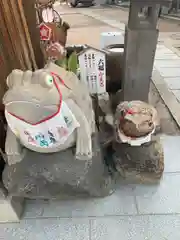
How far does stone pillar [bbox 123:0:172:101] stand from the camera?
38.0 inches

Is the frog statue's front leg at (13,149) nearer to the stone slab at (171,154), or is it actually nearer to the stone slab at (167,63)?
the stone slab at (171,154)

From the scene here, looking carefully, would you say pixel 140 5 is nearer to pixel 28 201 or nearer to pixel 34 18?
pixel 34 18

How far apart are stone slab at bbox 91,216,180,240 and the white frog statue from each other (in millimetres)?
273

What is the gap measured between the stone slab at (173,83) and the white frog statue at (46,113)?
1145mm

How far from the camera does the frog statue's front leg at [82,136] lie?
0.72 metres

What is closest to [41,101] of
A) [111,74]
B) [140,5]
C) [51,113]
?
[51,113]

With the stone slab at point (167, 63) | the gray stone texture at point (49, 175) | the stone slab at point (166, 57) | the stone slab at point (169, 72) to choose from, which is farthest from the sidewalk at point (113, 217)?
Answer: the stone slab at point (166, 57)

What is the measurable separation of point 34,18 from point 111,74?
638mm

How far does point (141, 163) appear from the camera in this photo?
92 centimetres

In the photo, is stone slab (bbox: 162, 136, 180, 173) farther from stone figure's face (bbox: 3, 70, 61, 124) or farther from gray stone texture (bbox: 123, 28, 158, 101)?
stone figure's face (bbox: 3, 70, 61, 124)

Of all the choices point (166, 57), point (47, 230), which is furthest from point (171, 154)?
point (166, 57)

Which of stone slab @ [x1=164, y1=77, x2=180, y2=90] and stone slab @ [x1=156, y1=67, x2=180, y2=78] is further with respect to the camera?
stone slab @ [x1=156, y1=67, x2=180, y2=78]

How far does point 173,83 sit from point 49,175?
139cm

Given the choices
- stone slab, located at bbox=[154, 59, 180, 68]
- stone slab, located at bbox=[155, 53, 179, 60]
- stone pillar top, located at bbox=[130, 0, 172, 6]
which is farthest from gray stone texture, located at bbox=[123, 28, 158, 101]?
stone slab, located at bbox=[155, 53, 179, 60]
